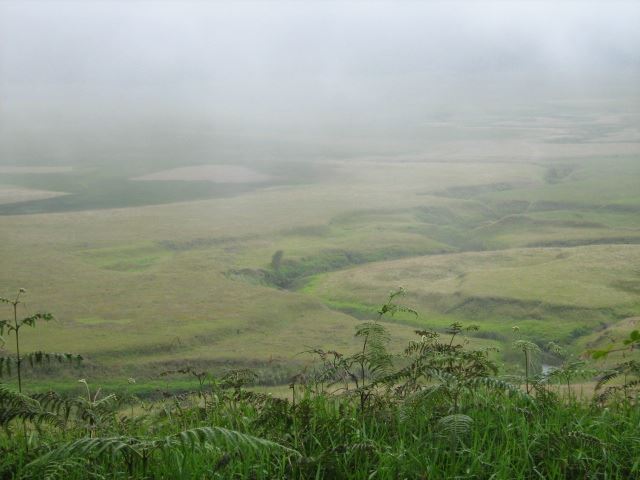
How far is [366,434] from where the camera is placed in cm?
700

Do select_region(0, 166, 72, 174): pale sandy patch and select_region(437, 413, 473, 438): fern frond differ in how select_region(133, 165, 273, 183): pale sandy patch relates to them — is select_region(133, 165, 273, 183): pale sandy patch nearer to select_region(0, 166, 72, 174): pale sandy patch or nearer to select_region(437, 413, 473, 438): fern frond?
select_region(0, 166, 72, 174): pale sandy patch

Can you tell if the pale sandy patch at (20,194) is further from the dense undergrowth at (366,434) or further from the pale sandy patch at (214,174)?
the dense undergrowth at (366,434)

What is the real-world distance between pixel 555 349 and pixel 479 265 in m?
52.2

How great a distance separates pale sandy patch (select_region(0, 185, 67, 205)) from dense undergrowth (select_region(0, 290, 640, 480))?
9964cm

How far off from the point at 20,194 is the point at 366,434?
109 meters

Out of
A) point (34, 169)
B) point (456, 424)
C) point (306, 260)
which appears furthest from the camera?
point (34, 169)

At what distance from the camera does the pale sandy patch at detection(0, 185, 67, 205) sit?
102 meters

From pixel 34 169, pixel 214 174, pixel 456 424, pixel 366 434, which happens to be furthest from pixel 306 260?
pixel 34 169

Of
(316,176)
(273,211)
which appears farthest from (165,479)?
(316,176)

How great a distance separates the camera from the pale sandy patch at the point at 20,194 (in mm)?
102312

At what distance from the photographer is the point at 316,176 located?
12306 centimetres

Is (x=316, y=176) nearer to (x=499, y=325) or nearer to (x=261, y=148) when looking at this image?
(x=261, y=148)

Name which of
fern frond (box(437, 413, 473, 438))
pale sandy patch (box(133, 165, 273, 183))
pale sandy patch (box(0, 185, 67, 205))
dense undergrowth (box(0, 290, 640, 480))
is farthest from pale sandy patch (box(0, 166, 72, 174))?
fern frond (box(437, 413, 473, 438))

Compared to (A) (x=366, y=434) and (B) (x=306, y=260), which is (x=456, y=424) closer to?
(A) (x=366, y=434)
